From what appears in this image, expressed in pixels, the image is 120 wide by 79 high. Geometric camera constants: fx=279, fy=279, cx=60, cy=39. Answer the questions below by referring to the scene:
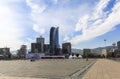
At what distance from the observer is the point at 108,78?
23.3 m

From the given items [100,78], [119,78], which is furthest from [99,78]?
[119,78]

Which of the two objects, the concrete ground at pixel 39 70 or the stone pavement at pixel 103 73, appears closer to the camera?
the stone pavement at pixel 103 73

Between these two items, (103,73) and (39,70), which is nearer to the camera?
(103,73)

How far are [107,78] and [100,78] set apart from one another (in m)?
0.59

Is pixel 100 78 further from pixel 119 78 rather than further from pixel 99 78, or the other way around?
pixel 119 78

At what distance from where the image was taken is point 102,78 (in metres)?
23.3

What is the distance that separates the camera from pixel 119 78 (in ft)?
74.3

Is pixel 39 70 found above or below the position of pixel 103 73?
above

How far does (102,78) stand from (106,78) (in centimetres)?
33

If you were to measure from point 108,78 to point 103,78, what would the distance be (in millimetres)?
413

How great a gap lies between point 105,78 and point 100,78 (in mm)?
436

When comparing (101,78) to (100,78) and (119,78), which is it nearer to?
(100,78)

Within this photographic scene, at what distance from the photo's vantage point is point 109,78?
76.3ft

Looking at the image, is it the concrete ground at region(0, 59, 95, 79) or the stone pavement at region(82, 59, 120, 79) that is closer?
the stone pavement at region(82, 59, 120, 79)
